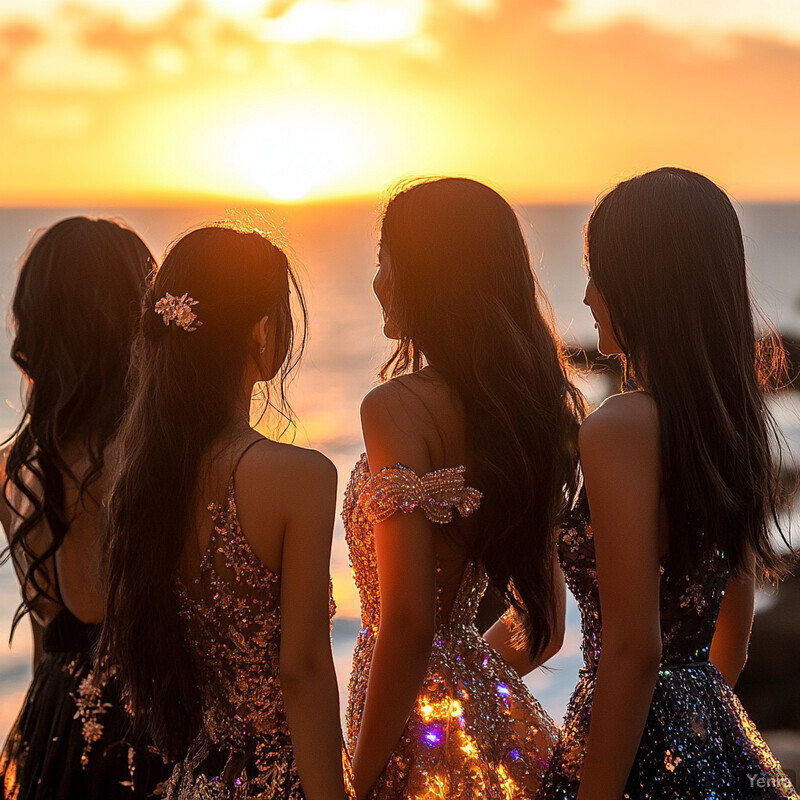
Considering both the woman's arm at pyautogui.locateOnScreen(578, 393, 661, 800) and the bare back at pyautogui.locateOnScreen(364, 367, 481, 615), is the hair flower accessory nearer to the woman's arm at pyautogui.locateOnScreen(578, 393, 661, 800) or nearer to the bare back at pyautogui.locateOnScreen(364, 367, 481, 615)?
the bare back at pyautogui.locateOnScreen(364, 367, 481, 615)

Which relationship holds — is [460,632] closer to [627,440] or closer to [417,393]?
[417,393]

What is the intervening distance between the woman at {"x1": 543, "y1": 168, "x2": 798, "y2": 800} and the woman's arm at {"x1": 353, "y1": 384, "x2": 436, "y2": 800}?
1.07ft

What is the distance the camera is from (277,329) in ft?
6.95

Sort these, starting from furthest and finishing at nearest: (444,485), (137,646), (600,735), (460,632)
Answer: (460,632) → (444,485) → (137,646) → (600,735)

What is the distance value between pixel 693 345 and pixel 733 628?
0.75 metres

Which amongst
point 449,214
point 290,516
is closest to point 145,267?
point 449,214

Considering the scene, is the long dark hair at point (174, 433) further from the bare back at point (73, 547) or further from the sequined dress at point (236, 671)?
the bare back at point (73, 547)

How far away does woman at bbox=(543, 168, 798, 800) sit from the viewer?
1900 mm

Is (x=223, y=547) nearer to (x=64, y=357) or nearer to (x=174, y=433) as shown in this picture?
(x=174, y=433)

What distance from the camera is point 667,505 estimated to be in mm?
1974

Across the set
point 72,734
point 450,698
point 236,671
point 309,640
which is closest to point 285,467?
point 309,640

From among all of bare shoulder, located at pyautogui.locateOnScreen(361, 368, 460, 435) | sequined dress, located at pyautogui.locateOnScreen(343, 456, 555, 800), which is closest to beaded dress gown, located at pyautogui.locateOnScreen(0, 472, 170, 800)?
sequined dress, located at pyautogui.locateOnScreen(343, 456, 555, 800)

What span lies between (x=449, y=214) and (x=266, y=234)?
433mm

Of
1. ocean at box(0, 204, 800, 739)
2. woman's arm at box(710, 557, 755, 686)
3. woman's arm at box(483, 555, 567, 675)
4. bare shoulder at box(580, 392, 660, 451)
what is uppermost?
bare shoulder at box(580, 392, 660, 451)
